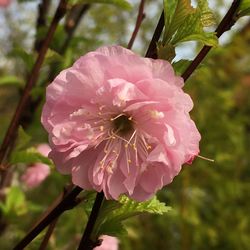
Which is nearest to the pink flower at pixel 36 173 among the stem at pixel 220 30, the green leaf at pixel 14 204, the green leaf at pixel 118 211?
the green leaf at pixel 14 204

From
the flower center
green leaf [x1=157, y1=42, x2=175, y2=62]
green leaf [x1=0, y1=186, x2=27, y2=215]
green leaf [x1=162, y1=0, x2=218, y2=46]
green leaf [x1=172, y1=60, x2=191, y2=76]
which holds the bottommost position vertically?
green leaf [x1=0, y1=186, x2=27, y2=215]

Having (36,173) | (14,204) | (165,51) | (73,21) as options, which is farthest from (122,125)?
(73,21)

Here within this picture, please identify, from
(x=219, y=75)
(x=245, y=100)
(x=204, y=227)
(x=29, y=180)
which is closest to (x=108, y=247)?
(x=29, y=180)

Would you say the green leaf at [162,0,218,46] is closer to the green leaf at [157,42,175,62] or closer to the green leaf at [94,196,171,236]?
the green leaf at [157,42,175,62]

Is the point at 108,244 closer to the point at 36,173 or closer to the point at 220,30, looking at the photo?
the point at 36,173

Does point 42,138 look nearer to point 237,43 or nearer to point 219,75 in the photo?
point 219,75

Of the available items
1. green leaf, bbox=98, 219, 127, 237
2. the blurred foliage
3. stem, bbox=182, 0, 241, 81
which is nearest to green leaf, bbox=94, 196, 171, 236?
green leaf, bbox=98, 219, 127, 237
